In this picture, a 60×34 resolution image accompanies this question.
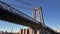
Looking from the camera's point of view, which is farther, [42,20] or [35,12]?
[35,12]

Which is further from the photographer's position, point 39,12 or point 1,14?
point 39,12

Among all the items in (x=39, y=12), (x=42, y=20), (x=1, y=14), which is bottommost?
(x=1, y=14)

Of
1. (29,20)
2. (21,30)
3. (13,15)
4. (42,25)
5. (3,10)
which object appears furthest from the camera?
(21,30)

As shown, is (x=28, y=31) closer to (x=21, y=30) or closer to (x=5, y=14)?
(x=21, y=30)

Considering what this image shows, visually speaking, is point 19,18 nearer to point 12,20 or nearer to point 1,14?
point 12,20

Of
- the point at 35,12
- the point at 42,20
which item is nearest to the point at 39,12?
the point at 35,12

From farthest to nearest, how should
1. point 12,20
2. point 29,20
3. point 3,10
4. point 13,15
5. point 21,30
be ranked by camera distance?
point 21,30
point 29,20
point 12,20
point 13,15
point 3,10

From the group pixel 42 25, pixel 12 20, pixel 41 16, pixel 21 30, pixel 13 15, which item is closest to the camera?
pixel 13 15

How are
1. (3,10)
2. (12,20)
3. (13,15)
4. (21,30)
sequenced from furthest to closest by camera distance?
1. (21,30)
2. (12,20)
3. (13,15)
4. (3,10)

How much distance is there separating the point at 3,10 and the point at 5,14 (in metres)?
1.08

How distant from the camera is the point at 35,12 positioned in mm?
42906

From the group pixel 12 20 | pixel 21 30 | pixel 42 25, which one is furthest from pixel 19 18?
pixel 21 30

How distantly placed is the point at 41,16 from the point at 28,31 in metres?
5.76

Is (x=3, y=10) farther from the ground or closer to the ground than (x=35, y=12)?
closer to the ground
